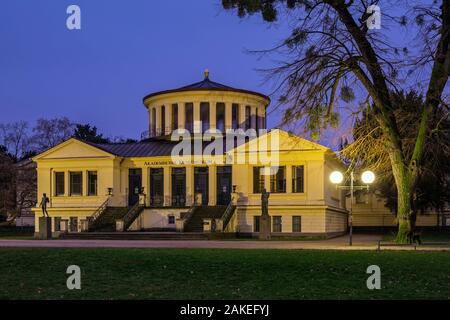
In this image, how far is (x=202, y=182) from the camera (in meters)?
50.2

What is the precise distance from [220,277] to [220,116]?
138ft

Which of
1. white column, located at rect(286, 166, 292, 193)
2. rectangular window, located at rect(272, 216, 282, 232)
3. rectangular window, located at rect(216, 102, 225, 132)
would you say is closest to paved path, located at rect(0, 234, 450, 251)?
rectangular window, located at rect(272, 216, 282, 232)

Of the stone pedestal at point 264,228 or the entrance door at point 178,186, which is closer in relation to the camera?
the stone pedestal at point 264,228

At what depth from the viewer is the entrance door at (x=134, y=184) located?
51.6 meters

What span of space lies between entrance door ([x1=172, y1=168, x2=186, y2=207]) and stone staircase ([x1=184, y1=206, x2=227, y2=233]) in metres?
2.93

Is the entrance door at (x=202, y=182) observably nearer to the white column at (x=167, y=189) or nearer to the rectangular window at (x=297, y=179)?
the white column at (x=167, y=189)

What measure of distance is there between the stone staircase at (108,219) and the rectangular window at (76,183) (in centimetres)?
361

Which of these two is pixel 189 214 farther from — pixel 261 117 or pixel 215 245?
pixel 261 117

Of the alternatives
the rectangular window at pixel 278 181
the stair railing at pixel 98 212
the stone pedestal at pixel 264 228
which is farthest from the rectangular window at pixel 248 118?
the stone pedestal at pixel 264 228

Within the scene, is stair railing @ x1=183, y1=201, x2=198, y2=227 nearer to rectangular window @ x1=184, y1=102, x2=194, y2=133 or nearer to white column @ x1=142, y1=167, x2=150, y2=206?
white column @ x1=142, y1=167, x2=150, y2=206

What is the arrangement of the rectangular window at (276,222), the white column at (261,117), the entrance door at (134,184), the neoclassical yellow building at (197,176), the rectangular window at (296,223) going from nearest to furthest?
the neoclassical yellow building at (197,176) → the rectangular window at (296,223) → the rectangular window at (276,222) → the entrance door at (134,184) → the white column at (261,117)

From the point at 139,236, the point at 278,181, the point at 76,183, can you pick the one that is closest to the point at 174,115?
the point at 76,183

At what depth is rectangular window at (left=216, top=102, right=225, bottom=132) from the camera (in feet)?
184
